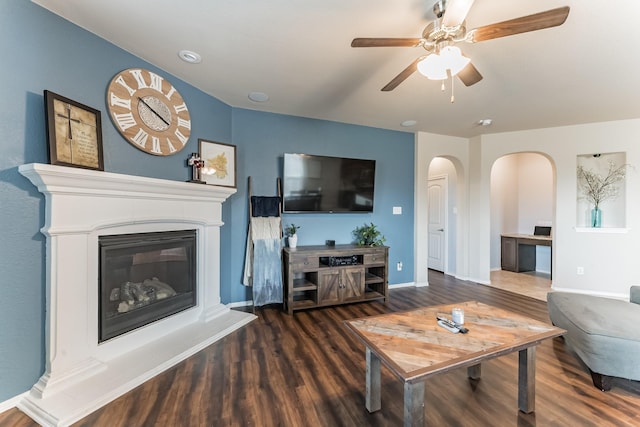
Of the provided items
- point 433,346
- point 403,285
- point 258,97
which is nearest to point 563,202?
point 403,285

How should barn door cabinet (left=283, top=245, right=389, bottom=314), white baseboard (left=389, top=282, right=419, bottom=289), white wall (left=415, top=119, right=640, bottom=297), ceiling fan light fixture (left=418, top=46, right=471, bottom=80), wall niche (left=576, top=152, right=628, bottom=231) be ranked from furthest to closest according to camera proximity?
white baseboard (left=389, top=282, right=419, bottom=289) → wall niche (left=576, top=152, right=628, bottom=231) → white wall (left=415, top=119, right=640, bottom=297) → barn door cabinet (left=283, top=245, right=389, bottom=314) → ceiling fan light fixture (left=418, top=46, right=471, bottom=80)

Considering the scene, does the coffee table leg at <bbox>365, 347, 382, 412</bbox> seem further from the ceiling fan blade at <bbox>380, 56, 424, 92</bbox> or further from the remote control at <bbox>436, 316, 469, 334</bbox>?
the ceiling fan blade at <bbox>380, 56, 424, 92</bbox>

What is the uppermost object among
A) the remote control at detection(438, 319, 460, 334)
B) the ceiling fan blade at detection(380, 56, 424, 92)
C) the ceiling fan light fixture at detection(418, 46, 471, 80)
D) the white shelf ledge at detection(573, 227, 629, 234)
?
the ceiling fan blade at detection(380, 56, 424, 92)

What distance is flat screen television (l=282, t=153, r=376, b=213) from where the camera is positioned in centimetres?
336

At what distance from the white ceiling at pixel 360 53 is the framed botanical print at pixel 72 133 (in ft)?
2.03

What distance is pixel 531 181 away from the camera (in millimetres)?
5484

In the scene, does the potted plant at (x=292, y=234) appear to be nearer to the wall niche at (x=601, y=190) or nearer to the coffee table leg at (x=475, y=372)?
the coffee table leg at (x=475, y=372)

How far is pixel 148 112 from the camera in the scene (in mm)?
2297

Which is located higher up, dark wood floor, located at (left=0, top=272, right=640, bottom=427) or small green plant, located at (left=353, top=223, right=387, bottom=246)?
small green plant, located at (left=353, top=223, right=387, bottom=246)

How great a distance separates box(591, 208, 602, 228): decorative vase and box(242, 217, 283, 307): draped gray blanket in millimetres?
4696

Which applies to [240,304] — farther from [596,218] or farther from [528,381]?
[596,218]

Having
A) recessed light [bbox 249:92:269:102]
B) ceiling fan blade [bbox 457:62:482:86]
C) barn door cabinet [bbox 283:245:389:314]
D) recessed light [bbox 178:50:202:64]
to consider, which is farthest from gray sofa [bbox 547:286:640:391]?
recessed light [bbox 178:50:202:64]

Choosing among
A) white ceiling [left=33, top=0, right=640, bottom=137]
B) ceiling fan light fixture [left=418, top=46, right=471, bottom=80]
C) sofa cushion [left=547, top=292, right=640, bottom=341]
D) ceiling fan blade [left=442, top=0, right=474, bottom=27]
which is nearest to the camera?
ceiling fan blade [left=442, top=0, right=474, bottom=27]

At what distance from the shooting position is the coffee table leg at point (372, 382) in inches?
61.7
